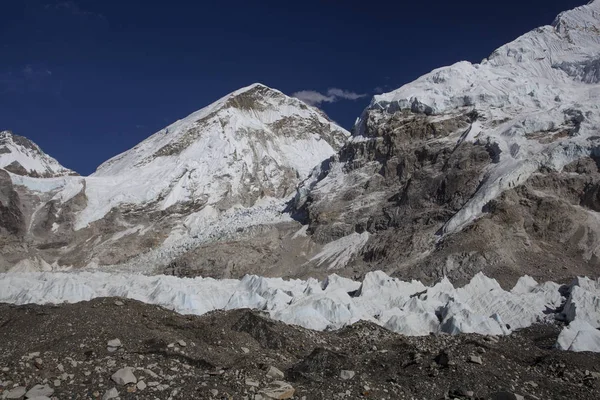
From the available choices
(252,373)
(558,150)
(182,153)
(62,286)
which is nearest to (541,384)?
(252,373)

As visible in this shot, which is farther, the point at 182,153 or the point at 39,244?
the point at 182,153

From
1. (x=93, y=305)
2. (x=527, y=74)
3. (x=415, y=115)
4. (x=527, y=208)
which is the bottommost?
(x=527, y=208)

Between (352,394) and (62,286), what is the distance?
19.0 metres

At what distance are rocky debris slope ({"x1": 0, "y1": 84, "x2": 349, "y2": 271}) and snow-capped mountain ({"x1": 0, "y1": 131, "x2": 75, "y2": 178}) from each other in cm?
1031

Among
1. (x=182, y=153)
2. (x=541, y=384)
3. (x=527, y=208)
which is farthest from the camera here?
(x=182, y=153)

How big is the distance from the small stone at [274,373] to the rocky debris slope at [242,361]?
0.02 meters

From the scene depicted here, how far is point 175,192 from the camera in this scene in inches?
3278

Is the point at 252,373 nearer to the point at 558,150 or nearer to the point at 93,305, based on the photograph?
the point at 93,305

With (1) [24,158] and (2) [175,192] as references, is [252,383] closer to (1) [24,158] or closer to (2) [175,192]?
(2) [175,192]

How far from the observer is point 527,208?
4584cm

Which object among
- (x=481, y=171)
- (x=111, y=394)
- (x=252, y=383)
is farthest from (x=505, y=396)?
(x=481, y=171)

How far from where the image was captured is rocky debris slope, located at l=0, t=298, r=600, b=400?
9.89 m

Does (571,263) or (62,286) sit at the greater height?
(62,286)

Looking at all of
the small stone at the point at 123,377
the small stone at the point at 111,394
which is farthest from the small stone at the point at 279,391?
the small stone at the point at 111,394
